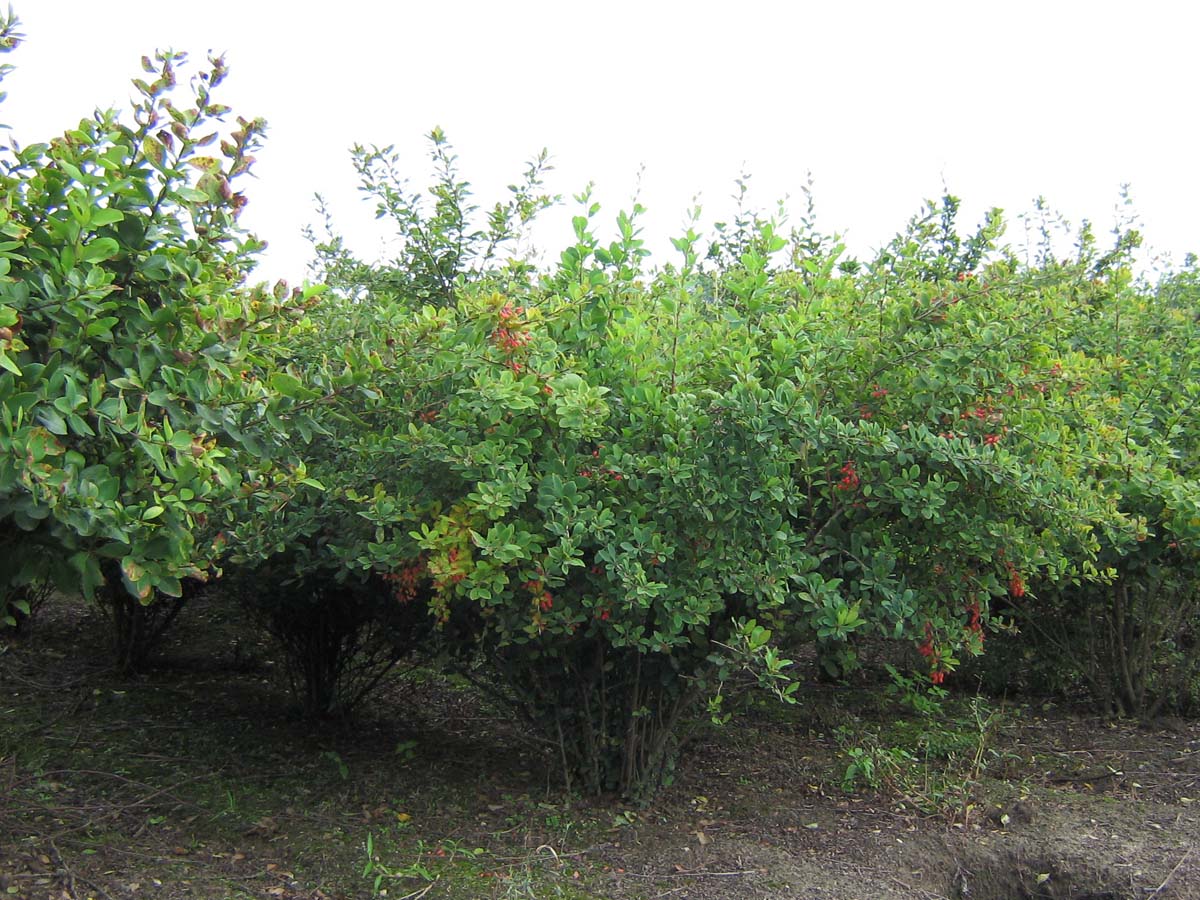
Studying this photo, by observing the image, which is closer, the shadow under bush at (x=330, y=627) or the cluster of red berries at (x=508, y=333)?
the cluster of red berries at (x=508, y=333)

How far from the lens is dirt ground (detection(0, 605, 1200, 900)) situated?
3658mm

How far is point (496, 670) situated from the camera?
433cm

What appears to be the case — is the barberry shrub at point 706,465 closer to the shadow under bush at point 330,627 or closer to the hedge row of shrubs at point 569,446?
the hedge row of shrubs at point 569,446

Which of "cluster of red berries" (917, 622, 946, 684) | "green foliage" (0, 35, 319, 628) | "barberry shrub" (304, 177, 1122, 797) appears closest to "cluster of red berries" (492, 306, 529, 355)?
"barberry shrub" (304, 177, 1122, 797)

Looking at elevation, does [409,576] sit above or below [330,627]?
above

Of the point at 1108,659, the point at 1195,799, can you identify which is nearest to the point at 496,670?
the point at 1195,799

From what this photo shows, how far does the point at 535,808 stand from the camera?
4.23 metres

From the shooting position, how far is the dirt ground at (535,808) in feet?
12.0

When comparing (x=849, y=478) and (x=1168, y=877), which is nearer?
(x=849, y=478)

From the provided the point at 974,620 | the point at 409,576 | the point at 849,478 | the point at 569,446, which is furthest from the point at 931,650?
the point at 409,576

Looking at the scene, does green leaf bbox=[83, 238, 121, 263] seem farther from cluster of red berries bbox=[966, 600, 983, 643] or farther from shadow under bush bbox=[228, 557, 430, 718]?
cluster of red berries bbox=[966, 600, 983, 643]

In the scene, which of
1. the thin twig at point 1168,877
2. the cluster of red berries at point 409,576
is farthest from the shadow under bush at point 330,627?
the thin twig at point 1168,877

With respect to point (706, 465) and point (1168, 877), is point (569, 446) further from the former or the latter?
point (1168, 877)

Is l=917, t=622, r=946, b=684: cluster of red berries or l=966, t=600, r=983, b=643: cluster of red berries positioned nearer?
l=917, t=622, r=946, b=684: cluster of red berries
